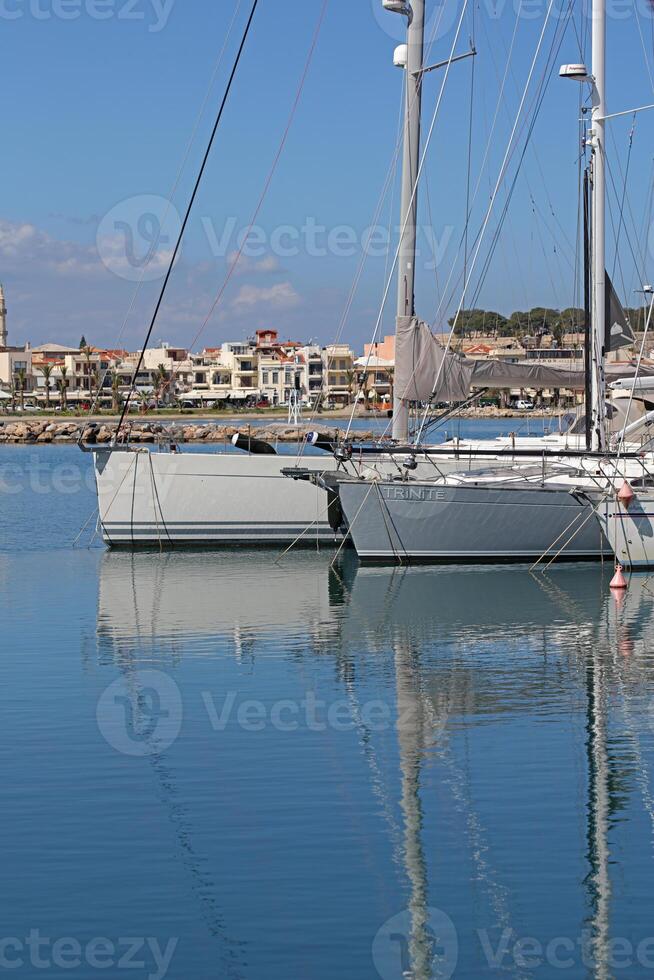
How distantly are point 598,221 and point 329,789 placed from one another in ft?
57.8

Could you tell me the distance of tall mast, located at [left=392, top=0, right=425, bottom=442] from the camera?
85.2 feet

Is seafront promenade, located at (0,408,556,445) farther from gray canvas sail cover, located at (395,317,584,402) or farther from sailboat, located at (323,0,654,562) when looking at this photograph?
sailboat, located at (323,0,654,562)

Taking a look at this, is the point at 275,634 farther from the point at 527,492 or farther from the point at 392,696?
the point at 527,492

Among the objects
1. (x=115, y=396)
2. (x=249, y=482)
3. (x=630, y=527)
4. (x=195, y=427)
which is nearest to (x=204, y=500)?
(x=249, y=482)

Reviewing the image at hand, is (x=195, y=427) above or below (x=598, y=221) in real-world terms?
below

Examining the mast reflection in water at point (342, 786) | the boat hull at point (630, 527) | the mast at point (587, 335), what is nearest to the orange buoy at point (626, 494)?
the boat hull at point (630, 527)

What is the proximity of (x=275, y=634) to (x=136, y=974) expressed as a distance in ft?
35.0

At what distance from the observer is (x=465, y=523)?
2356 centimetres

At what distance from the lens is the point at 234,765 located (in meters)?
11.9

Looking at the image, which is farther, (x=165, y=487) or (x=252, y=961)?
(x=165, y=487)

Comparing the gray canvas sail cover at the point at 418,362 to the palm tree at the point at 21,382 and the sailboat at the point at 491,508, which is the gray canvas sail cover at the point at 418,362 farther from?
the palm tree at the point at 21,382

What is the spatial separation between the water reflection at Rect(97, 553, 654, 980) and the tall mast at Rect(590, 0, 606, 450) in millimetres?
3367

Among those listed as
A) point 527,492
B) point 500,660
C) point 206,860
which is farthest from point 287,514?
point 206,860

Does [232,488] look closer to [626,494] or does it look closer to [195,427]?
[626,494]
